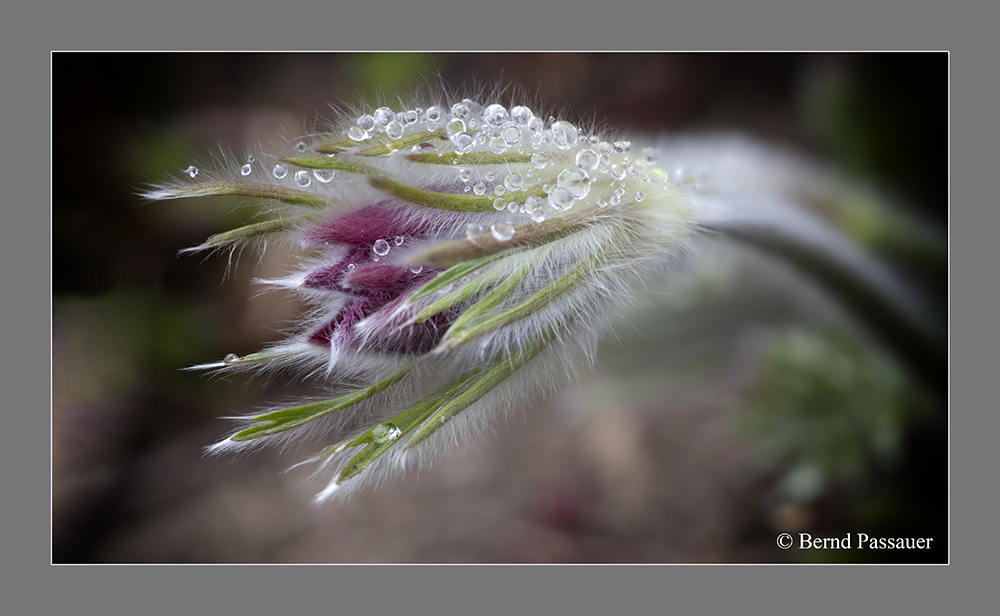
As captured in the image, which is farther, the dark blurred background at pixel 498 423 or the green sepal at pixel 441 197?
the dark blurred background at pixel 498 423

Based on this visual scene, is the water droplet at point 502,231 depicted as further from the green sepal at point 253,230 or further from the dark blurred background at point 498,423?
the dark blurred background at point 498,423

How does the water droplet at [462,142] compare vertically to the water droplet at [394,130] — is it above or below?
below

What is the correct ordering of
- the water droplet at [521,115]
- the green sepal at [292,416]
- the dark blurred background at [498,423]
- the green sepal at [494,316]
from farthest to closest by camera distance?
the dark blurred background at [498,423] < the water droplet at [521,115] < the green sepal at [292,416] < the green sepal at [494,316]

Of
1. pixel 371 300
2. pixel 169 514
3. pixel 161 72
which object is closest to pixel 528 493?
pixel 169 514

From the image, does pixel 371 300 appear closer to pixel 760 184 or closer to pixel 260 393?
pixel 760 184

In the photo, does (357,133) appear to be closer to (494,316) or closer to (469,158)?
(469,158)

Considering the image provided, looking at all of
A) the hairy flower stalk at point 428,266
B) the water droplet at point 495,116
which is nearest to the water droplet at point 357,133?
the hairy flower stalk at point 428,266
